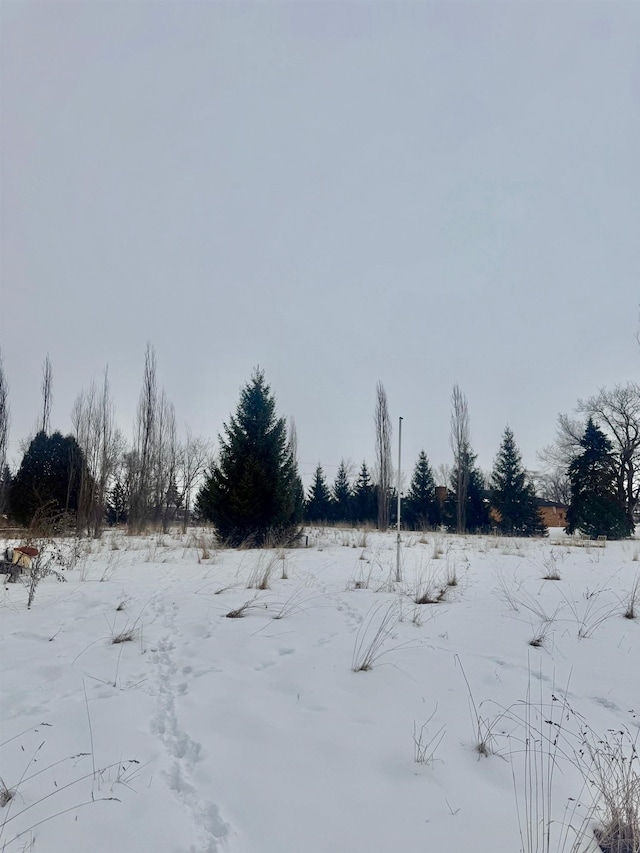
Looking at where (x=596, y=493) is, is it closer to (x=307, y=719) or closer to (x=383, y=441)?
(x=383, y=441)

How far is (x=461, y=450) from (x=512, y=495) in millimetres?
4188

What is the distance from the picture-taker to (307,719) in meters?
2.52

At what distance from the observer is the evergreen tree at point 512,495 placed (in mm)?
28031

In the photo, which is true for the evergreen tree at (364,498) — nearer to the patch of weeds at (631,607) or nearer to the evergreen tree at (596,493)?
the evergreen tree at (596,493)

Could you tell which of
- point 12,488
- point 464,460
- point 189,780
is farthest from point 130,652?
point 464,460

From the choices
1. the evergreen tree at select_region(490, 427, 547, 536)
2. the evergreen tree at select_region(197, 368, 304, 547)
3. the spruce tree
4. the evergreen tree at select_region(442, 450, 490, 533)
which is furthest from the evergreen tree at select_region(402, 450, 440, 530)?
the evergreen tree at select_region(197, 368, 304, 547)

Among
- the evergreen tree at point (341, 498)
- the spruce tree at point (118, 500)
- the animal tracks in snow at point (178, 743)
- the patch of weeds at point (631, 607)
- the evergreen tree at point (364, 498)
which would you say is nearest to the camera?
the animal tracks in snow at point (178, 743)

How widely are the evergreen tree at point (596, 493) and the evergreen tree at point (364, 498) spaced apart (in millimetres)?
16526

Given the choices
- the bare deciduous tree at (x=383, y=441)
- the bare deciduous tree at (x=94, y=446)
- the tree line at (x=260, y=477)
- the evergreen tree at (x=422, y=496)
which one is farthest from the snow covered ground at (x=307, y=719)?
the evergreen tree at (x=422, y=496)

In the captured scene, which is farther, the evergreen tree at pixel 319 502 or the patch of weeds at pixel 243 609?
the evergreen tree at pixel 319 502

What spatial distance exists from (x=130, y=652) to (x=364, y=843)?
2.36 metres

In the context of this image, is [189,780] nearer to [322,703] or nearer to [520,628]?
[322,703]

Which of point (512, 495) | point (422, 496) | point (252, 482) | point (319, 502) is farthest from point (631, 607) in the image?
point (319, 502)

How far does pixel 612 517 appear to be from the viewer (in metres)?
20.9
